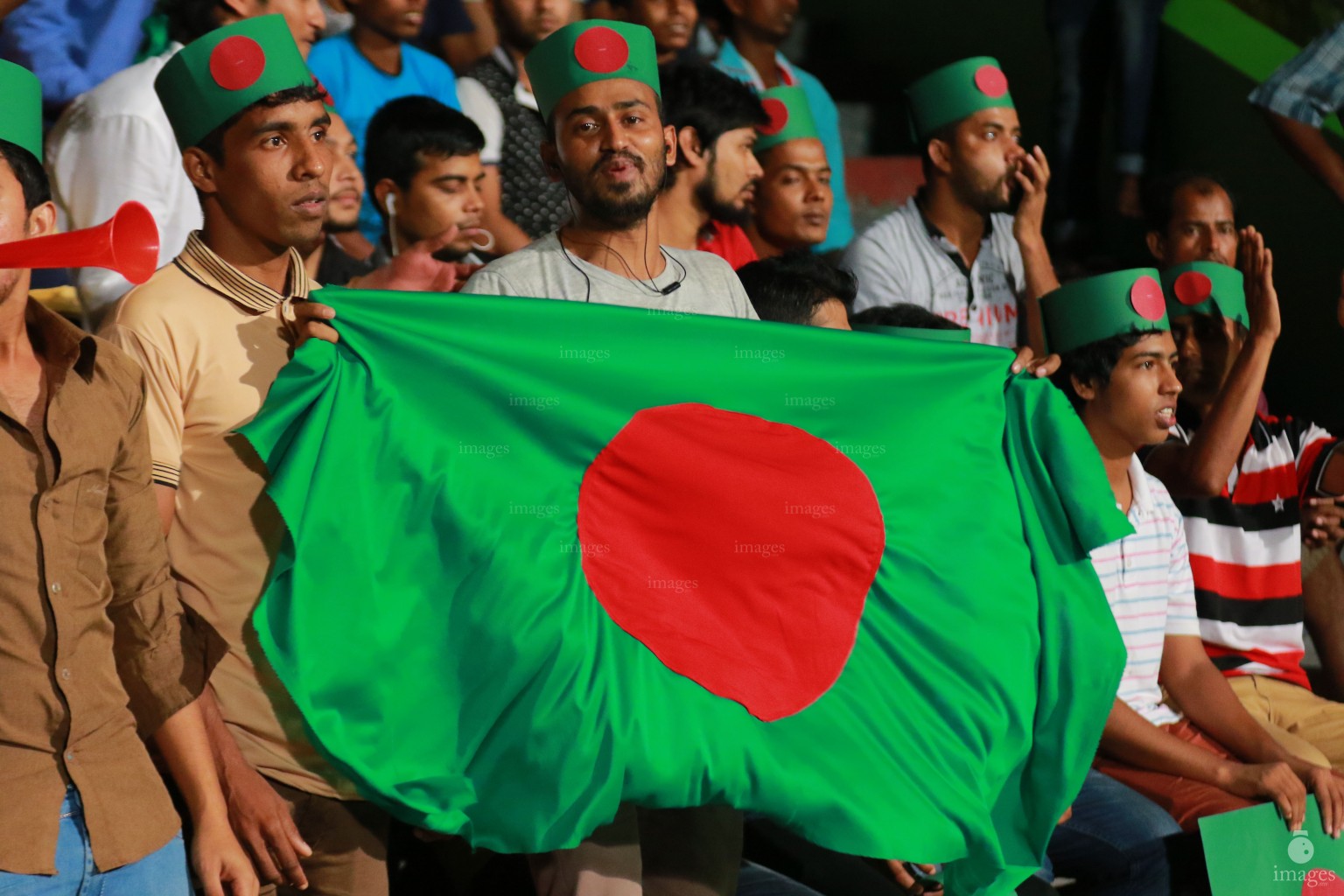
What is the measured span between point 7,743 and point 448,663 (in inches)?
34.5

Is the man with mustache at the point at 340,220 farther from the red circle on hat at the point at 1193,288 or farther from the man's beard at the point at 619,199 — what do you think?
the red circle on hat at the point at 1193,288

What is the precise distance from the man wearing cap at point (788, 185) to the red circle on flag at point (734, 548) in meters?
2.03

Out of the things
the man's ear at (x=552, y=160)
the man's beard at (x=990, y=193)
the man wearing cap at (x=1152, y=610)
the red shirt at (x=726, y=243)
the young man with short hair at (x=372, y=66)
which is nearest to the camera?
the man's ear at (x=552, y=160)

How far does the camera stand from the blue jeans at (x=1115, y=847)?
3508 mm

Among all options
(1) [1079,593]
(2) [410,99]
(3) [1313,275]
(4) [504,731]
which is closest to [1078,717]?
(1) [1079,593]

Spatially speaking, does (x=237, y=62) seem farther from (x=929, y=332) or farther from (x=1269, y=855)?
(x=1269, y=855)

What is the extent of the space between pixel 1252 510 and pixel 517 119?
2.59 meters

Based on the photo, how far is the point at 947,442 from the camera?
3217 mm

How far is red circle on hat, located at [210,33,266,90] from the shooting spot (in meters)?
2.87

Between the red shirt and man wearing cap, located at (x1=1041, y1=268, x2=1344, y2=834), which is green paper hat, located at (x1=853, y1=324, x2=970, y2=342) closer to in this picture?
man wearing cap, located at (x1=1041, y1=268, x2=1344, y2=834)

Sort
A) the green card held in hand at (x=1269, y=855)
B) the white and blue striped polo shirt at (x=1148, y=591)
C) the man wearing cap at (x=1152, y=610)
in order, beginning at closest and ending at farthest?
the green card held in hand at (x=1269, y=855) < the man wearing cap at (x=1152, y=610) < the white and blue striped polo shirt at (x=1148, y=591)

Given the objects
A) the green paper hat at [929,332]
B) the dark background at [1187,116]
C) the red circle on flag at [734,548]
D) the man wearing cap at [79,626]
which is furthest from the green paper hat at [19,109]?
the dark background at [1187,116]

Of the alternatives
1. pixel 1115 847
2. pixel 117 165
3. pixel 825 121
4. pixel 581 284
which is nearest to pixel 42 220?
pixel 581 284

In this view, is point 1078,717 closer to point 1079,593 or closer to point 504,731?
point 1079,593
